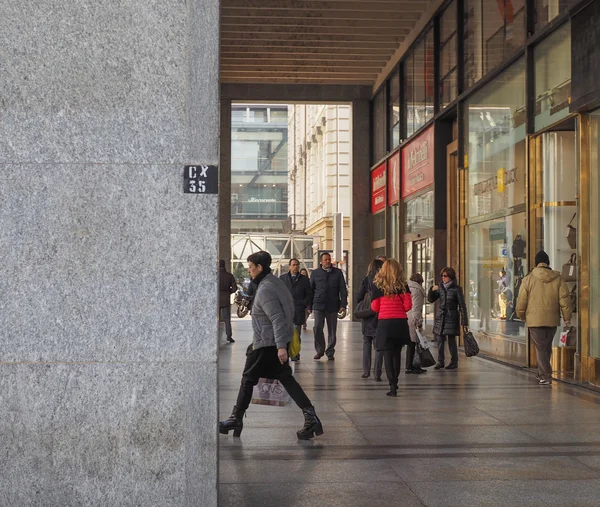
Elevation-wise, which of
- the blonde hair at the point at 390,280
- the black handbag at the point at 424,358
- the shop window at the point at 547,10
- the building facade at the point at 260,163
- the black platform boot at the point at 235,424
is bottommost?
the black platform boot at the point at 235,424

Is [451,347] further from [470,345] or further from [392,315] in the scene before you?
[392,315]

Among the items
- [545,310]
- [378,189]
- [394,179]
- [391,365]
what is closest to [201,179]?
[391,365]

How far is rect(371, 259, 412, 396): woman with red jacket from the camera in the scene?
11.8 meters

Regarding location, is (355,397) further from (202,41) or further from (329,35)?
(329,35)

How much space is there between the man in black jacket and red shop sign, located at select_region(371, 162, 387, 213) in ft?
37.4

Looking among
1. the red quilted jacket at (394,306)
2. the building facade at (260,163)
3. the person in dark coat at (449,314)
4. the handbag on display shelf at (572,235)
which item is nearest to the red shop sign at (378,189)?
the person in dark coat at (449,314)

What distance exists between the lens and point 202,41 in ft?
19.3

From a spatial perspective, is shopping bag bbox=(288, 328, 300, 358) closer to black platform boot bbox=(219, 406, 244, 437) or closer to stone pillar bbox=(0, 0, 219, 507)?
black platform boot bbox=(219, 406, 244, 437)

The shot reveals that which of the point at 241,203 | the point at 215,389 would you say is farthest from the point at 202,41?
the point at 241,203

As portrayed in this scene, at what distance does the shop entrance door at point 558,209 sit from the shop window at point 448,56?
17.4 feet

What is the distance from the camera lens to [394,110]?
88.5 ft

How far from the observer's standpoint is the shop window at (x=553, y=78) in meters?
13.6

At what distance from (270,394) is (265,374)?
187 mm

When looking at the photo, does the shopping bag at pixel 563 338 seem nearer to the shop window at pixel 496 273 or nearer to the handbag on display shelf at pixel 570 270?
the handbag on display shelf at pixel 570 270
